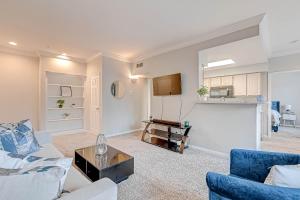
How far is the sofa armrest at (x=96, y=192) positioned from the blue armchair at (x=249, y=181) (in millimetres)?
647

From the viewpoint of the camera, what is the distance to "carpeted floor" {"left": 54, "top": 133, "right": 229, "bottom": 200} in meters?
1.94

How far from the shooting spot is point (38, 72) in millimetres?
4867

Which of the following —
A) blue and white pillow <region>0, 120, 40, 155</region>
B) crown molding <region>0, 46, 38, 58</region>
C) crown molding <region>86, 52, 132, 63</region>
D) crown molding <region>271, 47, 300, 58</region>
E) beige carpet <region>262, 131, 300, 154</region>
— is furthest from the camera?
crown molding <region>86, 52, 132, 63</region>

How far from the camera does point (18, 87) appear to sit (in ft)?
14.9

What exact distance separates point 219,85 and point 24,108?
6.67 meters

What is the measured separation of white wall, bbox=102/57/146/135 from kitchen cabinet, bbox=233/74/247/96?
3328 mm

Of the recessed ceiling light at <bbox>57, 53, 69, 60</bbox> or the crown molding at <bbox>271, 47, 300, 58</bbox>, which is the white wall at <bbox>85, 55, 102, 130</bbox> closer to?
the recessed ceiling light at <bbox>57, 53, 69, 60</bbox>

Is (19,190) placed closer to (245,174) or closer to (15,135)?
(15,135)

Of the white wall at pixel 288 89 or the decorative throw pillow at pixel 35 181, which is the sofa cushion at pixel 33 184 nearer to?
the decorative throw pillow at pixel 35 181

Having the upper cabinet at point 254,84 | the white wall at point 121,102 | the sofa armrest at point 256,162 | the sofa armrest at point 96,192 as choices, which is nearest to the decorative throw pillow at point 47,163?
the sofa armrest at point 96,192

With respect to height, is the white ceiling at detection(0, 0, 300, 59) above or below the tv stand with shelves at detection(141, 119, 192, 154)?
above

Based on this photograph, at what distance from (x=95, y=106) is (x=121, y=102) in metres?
0.85

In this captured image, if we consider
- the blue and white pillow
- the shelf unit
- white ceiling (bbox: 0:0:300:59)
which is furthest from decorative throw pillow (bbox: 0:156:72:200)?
A: the shelf unit

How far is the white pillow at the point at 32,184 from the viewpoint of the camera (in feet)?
2.33
